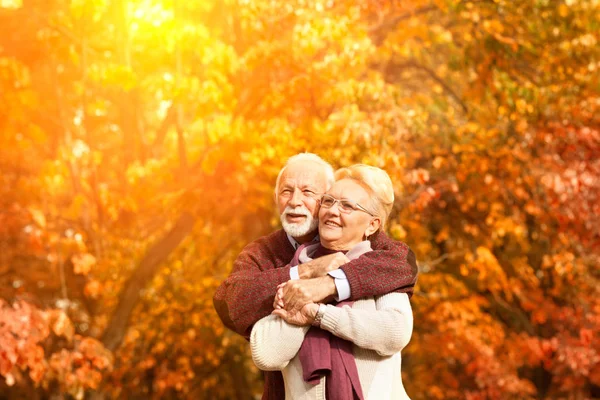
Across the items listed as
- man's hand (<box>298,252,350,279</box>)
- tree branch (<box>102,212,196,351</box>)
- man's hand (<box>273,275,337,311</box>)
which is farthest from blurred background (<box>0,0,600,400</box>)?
man's hand (<box>273,275,337,311</box>)

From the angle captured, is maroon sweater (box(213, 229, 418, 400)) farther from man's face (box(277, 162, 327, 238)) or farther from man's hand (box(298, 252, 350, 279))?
man's face (box(277, 162, 327, 238))

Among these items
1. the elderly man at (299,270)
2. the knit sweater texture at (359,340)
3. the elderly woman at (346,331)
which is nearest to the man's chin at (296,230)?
the elderly man at (299,270)

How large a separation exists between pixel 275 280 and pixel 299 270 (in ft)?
0.33

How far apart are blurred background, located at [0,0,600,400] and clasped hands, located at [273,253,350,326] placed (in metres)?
4.91

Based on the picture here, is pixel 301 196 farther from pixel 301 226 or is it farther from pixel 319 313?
pixel 319 313

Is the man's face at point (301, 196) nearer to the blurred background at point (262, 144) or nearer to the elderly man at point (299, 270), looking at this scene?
the elderly man at point (299, 270)

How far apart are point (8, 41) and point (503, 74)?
5.85m

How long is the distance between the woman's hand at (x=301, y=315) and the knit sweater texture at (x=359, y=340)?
3cm

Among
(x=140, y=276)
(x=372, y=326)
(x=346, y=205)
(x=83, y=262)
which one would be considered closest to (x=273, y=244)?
(x=346, y=205)

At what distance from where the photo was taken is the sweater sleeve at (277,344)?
3129mm

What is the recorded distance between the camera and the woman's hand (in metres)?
3.08

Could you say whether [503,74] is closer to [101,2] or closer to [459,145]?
[459,145]

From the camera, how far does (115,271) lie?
10266 millimetres

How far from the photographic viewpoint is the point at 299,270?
10.8 ft
